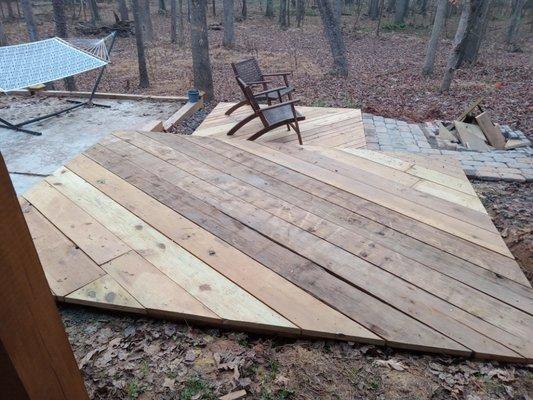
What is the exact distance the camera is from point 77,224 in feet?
7.95

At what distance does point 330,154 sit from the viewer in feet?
11.5

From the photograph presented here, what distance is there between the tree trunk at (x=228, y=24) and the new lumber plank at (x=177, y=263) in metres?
11.4

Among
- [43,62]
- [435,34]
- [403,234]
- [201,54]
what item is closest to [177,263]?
[403,234]

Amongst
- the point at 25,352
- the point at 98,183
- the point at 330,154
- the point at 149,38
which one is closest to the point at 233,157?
the point at 330,154

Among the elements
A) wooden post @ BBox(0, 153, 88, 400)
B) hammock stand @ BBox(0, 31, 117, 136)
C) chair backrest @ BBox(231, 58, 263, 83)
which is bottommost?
hammock stand @ BBox(0, 31, 117, 136)

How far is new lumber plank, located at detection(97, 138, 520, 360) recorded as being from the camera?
170 cm

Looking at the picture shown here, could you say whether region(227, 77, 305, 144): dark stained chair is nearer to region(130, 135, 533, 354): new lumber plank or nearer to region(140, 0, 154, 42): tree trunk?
region(130, 135, 533, 354): new lumber plank

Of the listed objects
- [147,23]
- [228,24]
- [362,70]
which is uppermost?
[228,24]

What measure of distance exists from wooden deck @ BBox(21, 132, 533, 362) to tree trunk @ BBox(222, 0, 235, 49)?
1086 cm

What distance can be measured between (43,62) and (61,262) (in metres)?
4.10

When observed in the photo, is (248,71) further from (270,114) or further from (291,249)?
(291,249)

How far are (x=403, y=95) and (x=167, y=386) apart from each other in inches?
275

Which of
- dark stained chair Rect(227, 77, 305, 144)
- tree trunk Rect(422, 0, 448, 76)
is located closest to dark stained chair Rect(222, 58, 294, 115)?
dark stained chair Rect(227, 77, 305, 144)

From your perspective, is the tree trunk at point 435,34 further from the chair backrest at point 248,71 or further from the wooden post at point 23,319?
the wooden post at point 23,319
